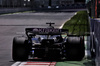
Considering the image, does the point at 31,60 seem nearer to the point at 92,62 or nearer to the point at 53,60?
the point at 53,60

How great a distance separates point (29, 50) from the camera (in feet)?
37.5

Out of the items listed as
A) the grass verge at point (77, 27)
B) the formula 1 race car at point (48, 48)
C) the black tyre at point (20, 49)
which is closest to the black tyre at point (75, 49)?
the formula 1 race car at point (48, 48)

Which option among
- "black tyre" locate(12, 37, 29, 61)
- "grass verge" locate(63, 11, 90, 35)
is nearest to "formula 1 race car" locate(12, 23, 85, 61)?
"black tyre" locate(12, 37, 29, 61)

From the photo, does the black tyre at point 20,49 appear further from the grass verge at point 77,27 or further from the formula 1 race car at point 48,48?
Result: the grass verge at point 77,27

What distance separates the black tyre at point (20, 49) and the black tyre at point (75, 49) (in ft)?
5.13

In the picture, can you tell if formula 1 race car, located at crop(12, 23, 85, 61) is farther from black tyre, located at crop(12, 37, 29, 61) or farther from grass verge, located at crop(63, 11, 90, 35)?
grass verge, located at crop(63, 11, 90, 35)

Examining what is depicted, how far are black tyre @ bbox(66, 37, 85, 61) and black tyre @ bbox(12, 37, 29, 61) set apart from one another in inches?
61.6

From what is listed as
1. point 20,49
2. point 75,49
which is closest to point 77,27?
point 75,49

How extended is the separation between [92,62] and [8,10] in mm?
84417

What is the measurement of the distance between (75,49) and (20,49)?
6.73ft

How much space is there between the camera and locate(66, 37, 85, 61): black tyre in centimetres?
1115

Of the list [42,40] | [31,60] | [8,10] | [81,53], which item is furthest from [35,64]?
[8,10]

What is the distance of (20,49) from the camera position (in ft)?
36.8

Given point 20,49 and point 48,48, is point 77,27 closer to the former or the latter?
point 48,48
